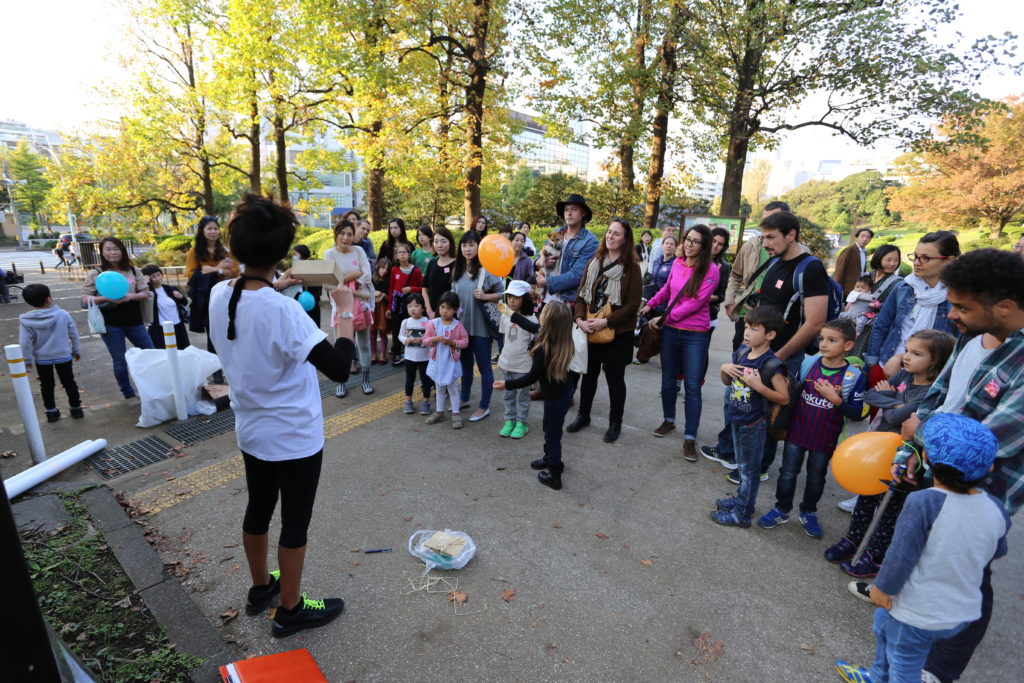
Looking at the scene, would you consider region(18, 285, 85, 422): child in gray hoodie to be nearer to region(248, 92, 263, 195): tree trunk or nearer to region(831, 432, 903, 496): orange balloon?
region(831, 432, 903, 496): orange balloon

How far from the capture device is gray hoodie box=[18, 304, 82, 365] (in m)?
4.93

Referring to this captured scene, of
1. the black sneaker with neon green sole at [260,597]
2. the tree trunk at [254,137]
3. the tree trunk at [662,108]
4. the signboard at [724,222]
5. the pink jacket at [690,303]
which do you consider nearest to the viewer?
the black sneaker with neon green sole at [260,597]

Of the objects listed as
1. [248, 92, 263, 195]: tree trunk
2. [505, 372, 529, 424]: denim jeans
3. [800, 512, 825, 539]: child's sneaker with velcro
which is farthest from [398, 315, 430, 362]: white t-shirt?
[248, 92, 263, 195]: tree trunk

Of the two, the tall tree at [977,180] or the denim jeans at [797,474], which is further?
the tall tree at [977,180]

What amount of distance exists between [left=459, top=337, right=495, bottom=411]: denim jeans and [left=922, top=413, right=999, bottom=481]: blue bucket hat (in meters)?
3.87

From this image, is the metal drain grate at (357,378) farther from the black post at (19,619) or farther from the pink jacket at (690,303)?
the black post at (19,619)

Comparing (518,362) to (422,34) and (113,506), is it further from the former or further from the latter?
(422,34)

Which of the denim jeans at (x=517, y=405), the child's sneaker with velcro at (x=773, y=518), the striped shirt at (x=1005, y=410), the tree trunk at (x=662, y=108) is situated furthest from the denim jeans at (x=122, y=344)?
the tree trunk at (x=662, y=108)

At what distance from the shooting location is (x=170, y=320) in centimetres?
591

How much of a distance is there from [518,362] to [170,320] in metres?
4.40

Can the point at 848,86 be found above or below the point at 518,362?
above

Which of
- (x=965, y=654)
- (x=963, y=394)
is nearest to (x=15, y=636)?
(x=965, y=654)

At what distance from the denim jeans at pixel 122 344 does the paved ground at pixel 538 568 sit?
37.7 inches

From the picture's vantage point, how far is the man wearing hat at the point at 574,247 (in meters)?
4.94
